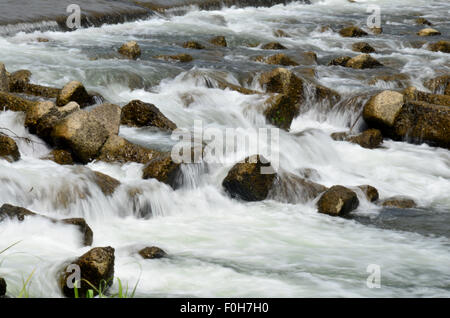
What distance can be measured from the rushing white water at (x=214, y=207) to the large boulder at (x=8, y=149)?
0.13 meters

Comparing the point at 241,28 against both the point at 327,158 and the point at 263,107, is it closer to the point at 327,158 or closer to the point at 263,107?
the point at 263,107

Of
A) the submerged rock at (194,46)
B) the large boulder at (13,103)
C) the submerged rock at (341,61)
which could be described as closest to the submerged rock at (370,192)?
the large boulder at (13,103)

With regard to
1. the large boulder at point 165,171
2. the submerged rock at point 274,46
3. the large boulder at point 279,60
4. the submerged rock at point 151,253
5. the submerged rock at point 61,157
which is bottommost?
the submerged rock at point 151,253

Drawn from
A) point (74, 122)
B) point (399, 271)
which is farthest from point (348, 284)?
point (74, 122)

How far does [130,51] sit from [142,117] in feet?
14.7

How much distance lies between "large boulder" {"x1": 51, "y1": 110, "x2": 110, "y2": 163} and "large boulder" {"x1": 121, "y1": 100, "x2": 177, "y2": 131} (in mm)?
1262

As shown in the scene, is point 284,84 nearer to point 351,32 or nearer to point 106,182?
point 106,182

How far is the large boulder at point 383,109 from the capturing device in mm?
10219

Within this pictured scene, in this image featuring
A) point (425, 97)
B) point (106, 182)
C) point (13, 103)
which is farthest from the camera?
point (425, 97)

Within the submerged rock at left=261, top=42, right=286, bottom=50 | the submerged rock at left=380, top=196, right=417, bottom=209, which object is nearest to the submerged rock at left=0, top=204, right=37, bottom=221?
the submerged rock at left=380, top=196, right=417, bottom=209

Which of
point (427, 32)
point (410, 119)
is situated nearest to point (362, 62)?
point (410, 119)

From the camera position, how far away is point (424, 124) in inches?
404

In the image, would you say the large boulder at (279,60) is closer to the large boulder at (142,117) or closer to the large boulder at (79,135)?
the large boulder at (142,117)

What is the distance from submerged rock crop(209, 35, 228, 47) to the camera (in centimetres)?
1608
